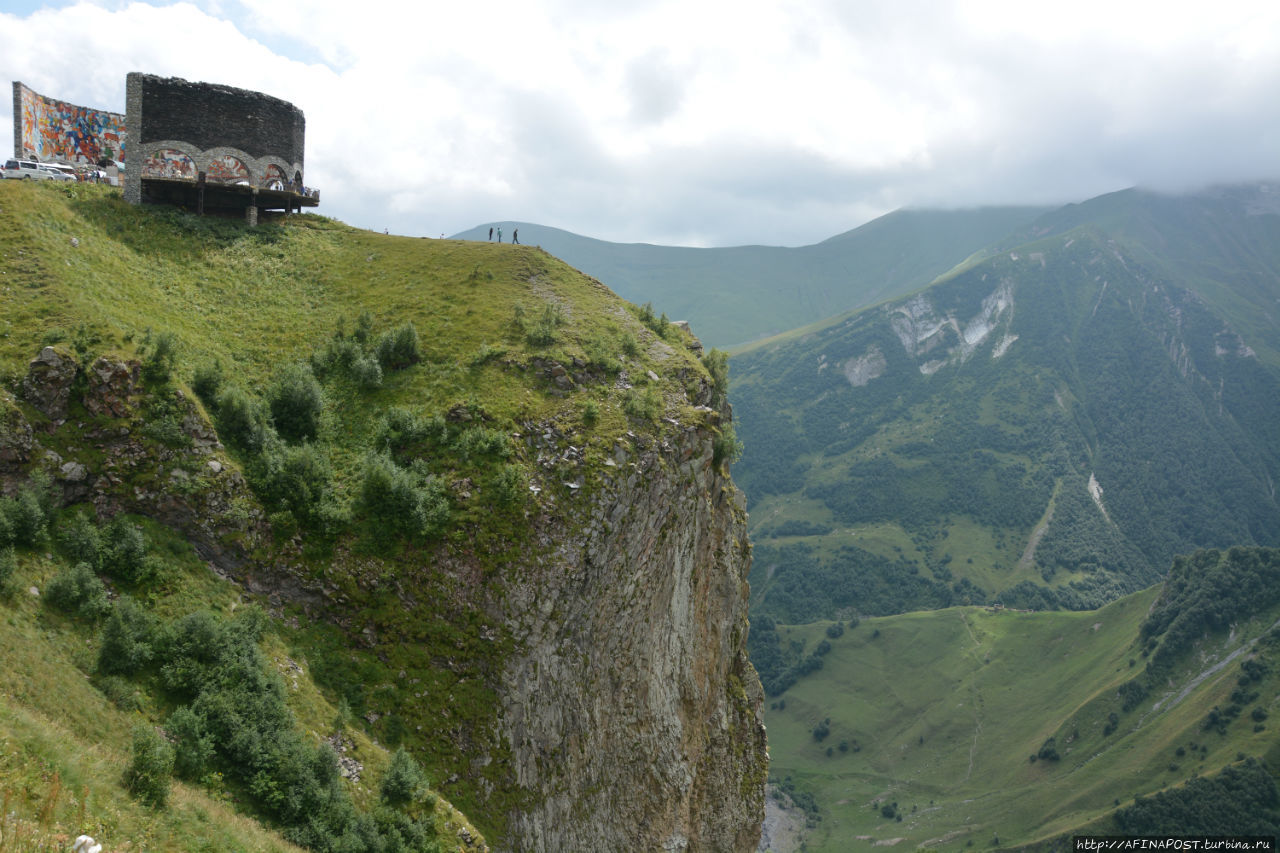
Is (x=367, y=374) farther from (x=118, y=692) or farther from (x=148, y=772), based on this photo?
(x=148, y=772)

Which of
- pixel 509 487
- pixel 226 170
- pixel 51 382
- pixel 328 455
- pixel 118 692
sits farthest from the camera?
pixel 226 170

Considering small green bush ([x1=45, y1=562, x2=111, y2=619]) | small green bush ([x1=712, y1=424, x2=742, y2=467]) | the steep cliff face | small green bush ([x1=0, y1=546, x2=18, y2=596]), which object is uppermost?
small green bush ([x1=712, y1=424, x2=742, y2=467])

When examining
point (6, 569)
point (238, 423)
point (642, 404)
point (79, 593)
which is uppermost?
point (642, 404)

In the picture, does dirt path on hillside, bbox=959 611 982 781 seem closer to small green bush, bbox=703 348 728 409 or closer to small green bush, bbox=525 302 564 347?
small green bush, bbox=703 348 728 409

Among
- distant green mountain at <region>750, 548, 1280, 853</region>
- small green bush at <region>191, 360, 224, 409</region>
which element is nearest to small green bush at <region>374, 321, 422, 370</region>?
small green bush at <region>191, 360, 224, 409</region>

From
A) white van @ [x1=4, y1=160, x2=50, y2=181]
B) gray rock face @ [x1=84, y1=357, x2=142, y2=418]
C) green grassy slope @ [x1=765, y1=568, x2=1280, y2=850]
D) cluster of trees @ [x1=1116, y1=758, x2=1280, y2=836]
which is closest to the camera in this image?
gray rock face @ [x1=84, y1=357, x2=142, y2=418]

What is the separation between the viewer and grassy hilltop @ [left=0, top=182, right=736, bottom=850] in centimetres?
2144

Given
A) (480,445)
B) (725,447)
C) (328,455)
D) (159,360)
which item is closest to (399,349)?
(328,455)

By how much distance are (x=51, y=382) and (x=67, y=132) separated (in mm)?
32709

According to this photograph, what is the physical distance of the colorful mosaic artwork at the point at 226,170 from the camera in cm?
4738

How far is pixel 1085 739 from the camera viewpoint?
148375 millimetres

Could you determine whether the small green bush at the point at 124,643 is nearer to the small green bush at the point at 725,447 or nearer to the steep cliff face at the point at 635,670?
the steep cliff face at the point at 635,670

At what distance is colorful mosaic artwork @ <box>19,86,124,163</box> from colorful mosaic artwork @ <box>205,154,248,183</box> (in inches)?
376

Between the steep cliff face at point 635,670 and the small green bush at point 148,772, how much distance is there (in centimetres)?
1421
